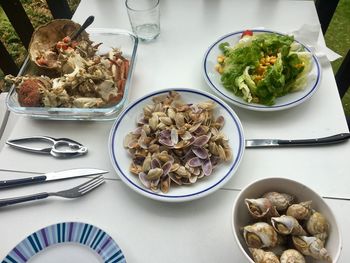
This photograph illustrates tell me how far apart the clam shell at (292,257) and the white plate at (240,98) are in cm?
39

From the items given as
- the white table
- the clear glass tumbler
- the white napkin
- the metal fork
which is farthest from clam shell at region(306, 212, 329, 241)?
the clear glass tumbler

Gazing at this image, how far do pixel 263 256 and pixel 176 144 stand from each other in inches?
12.3

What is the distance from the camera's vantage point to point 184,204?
29.1 inches

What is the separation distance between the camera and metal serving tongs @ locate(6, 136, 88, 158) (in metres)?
0.83

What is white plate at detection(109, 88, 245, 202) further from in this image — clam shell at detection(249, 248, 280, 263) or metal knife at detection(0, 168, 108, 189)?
clam shell at detection(249, 248, 280, 263)

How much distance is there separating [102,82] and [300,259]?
59cm

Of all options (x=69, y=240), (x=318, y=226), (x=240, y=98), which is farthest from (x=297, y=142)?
(x=69, y=240)

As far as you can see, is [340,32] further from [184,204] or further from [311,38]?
[184,204]

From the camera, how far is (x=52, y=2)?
1346 millimetres

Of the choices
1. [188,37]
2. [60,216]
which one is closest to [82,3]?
[188,37]

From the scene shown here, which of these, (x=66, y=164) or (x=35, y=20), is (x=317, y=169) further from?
(x=35, y=20)

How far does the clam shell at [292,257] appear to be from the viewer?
53 centimetres

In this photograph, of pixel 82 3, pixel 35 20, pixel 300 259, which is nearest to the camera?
pixel 300 259

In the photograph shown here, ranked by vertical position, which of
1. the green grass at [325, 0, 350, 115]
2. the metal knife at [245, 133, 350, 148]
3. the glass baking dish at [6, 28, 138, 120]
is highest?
the glass baking dish at [6, 28, 138, 120]
